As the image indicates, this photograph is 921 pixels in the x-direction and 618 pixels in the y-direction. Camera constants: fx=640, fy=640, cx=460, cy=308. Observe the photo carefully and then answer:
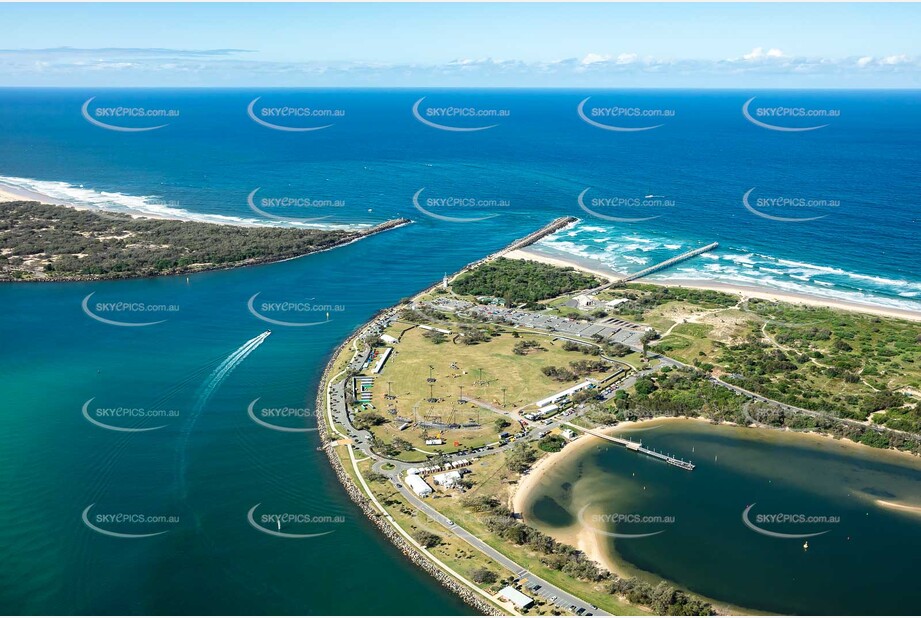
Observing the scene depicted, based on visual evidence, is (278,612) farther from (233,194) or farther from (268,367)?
(233,194)

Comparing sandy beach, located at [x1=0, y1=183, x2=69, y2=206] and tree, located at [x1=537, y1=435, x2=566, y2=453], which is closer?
tree, located at [x1=537, y1=435, x2=566, y2=453]

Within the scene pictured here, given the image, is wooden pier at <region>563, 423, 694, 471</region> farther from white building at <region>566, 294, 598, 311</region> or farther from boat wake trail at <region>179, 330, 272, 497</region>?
boat wake trail at <region>179, 330, 272, 497</region>

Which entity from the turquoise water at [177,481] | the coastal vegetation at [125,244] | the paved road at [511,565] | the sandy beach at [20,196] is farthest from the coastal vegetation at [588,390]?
the sandy beach at [20,196]

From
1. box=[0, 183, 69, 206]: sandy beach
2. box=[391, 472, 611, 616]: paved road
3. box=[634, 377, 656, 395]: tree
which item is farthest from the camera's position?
box=[0, 183, 69, 206]: sandy beach

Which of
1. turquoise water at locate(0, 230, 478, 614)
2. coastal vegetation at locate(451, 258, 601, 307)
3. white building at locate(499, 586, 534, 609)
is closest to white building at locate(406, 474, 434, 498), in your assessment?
turquoise water at locate(0, 230, 478, 614)

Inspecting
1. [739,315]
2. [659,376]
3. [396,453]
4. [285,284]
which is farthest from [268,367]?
[739,315]

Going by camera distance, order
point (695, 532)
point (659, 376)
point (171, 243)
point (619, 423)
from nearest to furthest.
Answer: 1. point (695, 532)
2. point (619, 423)
3. point (659, 376)
4. point (171, 243)
